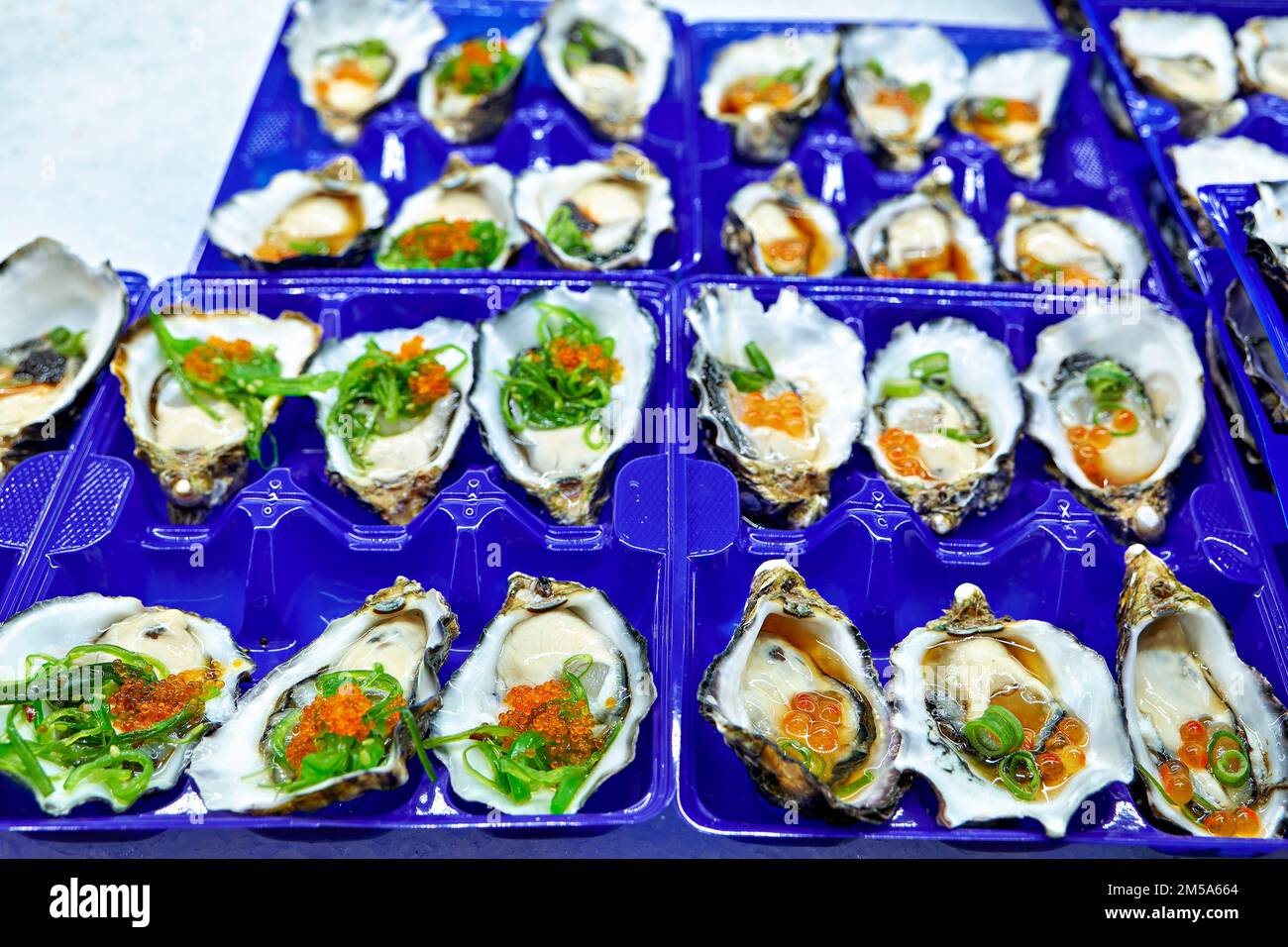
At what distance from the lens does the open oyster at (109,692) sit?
1.67 meters

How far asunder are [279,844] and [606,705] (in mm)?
644

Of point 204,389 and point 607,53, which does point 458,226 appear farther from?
point 607,53

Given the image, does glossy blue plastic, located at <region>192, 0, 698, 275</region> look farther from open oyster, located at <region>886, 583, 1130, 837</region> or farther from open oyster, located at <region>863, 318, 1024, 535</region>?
open oyster, located at <region>886, 583, 1130, 837</region>

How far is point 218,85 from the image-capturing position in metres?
3.38

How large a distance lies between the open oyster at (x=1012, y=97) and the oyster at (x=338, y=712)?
93.9 inches

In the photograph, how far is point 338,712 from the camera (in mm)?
1664

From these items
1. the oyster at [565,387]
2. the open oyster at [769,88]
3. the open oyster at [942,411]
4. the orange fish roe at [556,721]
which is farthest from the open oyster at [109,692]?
the open oyster at [769,88]

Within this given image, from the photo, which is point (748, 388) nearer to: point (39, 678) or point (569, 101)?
point (569, 101)

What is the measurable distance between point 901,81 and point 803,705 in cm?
234

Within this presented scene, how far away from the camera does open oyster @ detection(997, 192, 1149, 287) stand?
8.74 feet

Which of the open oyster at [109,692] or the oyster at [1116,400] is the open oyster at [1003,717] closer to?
the oyster at [1116,400]

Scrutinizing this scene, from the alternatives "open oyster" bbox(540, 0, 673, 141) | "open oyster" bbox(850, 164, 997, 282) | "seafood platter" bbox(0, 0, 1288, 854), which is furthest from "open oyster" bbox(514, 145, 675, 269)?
"open oyster" bbox(850, 164, 997, 282)

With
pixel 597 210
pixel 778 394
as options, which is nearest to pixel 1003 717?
pixel 778 394

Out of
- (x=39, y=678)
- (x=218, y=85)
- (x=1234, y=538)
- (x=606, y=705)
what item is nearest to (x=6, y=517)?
(x=39, y=678)
